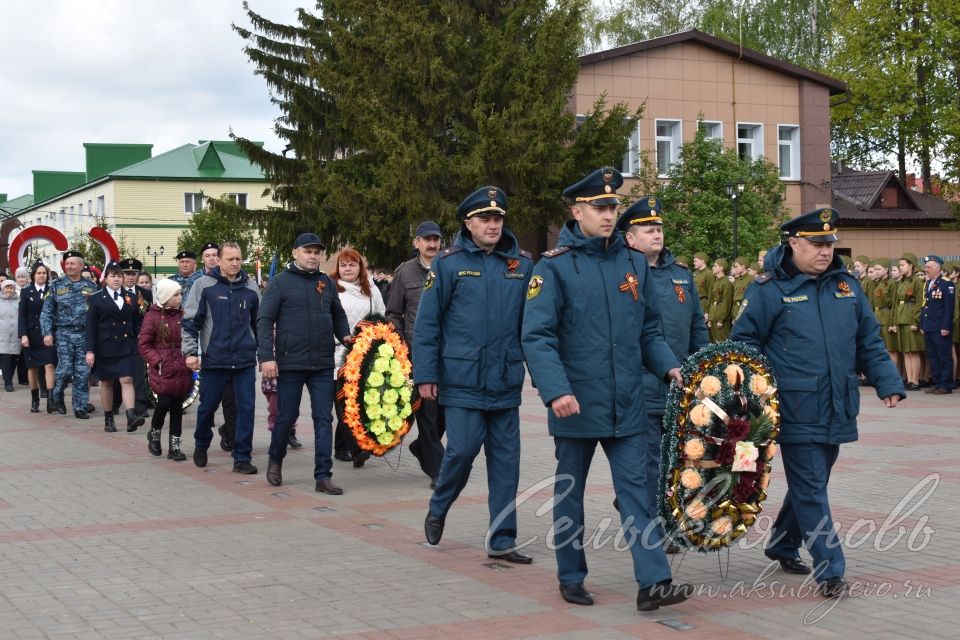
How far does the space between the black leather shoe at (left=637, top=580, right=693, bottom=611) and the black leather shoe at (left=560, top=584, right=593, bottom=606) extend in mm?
309

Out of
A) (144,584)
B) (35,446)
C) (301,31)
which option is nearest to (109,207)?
(301,31)

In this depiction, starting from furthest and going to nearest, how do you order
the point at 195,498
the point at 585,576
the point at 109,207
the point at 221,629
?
the point at 109,207 < the point at 195,498 < the point at 585,576 < the point at 221,629

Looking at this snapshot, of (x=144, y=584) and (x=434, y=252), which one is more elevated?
(x=434, y=252)

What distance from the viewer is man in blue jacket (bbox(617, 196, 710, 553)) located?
318 inches

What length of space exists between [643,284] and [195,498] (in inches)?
195

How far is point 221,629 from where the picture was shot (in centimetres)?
602

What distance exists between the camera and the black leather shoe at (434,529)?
7.84m

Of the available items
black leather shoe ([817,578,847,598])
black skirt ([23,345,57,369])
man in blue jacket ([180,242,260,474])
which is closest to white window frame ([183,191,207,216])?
black skirt ([23,345,57,369])

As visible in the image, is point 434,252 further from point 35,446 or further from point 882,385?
point 35,446

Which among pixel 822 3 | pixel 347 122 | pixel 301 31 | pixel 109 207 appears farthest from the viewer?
pixel 109 207

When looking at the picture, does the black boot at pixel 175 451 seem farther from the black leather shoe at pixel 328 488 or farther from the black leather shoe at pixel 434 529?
the black leather shoe at pixel 434 529

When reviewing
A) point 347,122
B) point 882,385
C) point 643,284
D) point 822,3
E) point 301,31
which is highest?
point 822,3

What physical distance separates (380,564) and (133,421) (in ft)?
28.1

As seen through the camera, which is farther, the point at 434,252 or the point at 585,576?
the point at 434,252
